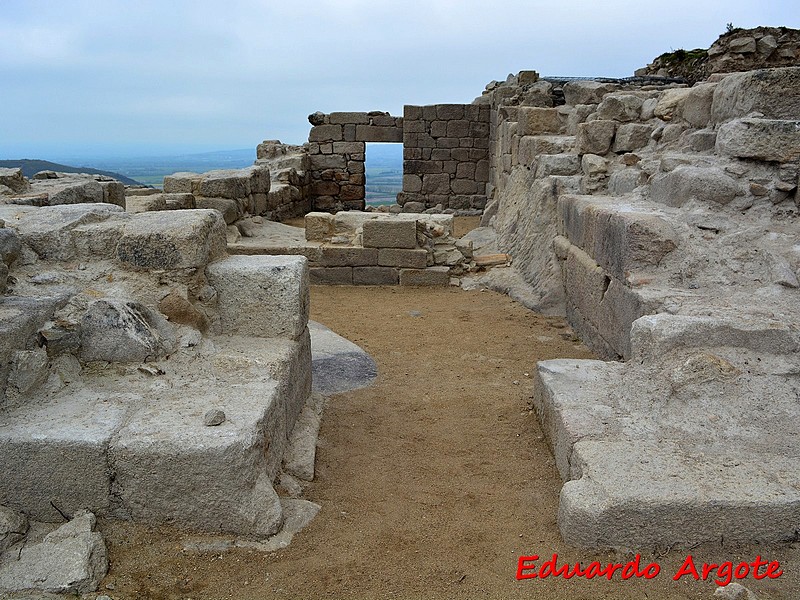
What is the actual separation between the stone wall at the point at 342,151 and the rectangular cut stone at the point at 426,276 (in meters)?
8.08

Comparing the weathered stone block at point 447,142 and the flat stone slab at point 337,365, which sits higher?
the weathered stone block at point 447,142

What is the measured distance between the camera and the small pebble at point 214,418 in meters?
2.53

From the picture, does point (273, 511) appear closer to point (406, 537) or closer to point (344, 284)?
point (406, 537)

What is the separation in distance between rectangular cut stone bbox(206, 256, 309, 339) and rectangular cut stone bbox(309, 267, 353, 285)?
4737mm

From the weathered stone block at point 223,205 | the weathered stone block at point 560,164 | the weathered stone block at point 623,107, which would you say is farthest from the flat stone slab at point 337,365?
the weathered stone block at point 223,205

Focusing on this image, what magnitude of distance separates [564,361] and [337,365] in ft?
5.56

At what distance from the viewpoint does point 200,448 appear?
2404mm

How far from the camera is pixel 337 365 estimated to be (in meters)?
4.73

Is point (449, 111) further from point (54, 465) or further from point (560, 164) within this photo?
point (54, 465)

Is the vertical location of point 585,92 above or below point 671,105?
above

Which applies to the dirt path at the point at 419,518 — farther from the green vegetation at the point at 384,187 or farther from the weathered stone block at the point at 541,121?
the green vegetation at the point at 384,187

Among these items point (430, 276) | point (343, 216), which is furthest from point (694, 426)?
point (343, 216)

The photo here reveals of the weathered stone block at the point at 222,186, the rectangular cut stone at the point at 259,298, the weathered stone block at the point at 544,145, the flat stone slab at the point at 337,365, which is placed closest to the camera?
the rectangular cut stone at the point at 259,298

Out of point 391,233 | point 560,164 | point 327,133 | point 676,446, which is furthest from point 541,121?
point 327,133
